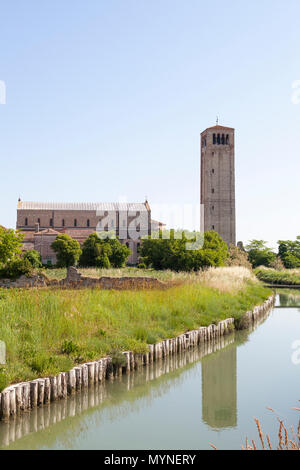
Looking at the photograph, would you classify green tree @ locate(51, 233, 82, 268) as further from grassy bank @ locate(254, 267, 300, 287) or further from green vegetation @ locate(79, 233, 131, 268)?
grassy bank @ locate(254, 267, 300, 287)

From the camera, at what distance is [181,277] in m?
20.3

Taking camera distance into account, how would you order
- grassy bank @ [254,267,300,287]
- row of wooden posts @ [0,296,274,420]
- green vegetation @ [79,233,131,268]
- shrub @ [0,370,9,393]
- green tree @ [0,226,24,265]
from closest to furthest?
shrub @ [0,370,9,393]
row of wooden posts @ [0,296,274,420]
green tree @ [0,226,24,265]
grassy bank @ [254,267,300,287]
green vegetation @ [79,233,131,268]

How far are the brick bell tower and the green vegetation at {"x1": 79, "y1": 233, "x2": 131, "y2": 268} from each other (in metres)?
29.1

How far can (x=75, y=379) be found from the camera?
25.3ft

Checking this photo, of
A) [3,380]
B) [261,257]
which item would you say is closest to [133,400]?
[3,380]

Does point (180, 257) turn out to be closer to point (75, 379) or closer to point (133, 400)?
point (133, 400)

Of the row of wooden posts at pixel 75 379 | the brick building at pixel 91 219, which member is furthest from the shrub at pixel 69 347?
the brick building at pixel 91 219

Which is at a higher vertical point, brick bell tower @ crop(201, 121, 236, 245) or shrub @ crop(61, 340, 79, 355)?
brick bell tower @ crop(201, 121, 236, 245)

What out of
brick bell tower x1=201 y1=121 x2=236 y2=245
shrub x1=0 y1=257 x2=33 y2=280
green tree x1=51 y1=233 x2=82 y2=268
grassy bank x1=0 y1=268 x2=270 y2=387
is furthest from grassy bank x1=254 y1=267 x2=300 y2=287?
brick bell tower x1=201 y1=121 x2=236 y2=245

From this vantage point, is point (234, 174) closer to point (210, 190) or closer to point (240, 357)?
point (210, 190)

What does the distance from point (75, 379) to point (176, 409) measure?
167 centimetres

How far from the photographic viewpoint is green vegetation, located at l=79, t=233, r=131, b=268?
136 feet

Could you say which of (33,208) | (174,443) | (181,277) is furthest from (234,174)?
(174,443)

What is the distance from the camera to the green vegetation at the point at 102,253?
41.6 metres
